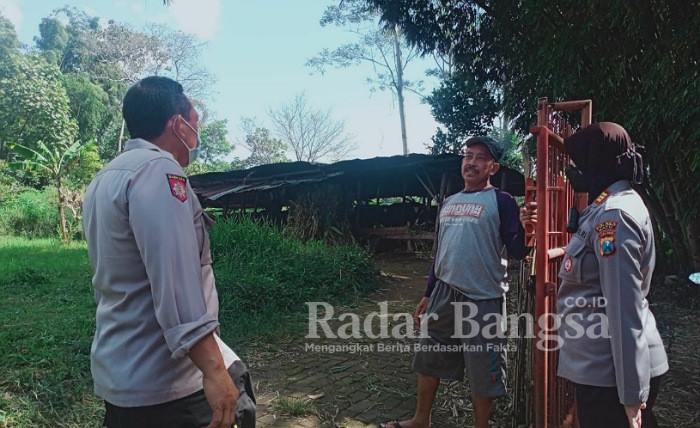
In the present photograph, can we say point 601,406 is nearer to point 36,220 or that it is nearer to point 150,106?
point 150,106

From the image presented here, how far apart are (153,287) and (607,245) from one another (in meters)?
1.43

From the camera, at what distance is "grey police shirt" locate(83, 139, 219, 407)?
120 cm

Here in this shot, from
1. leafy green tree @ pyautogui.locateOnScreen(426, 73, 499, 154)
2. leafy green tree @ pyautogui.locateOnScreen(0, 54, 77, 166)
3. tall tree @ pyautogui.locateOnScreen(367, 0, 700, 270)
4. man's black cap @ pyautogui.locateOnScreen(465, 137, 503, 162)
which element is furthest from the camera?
leafy green tree @ pyautogui.locateOnScreen(0, 54, 77, 166)

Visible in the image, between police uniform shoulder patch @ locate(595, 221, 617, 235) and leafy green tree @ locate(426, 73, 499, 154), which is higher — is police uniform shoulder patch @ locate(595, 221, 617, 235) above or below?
below

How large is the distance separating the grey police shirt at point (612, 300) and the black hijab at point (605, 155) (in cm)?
4

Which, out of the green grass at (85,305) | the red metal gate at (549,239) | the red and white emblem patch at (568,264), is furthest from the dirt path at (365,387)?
the red and white emblem patch at (568,264)

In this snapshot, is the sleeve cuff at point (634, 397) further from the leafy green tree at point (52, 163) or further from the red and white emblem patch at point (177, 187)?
the leafy green tree at point (52, 163)

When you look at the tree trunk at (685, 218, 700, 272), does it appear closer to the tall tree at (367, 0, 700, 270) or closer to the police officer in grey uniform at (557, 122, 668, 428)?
the tall tree at (367, 0, 700, 270)

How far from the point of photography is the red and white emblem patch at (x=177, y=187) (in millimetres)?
1250

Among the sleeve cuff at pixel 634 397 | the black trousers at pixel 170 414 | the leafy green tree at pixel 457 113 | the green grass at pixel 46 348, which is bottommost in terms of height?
the green grass at pixel 46 348

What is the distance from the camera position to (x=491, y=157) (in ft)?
8.84

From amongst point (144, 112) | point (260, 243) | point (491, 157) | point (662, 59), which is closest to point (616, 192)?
point (491, 157)

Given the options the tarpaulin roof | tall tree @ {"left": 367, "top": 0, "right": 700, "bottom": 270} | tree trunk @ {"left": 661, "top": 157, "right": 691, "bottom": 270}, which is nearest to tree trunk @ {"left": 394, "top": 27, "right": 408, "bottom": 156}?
the tarpaulin roof

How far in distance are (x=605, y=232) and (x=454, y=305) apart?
3.74ft
